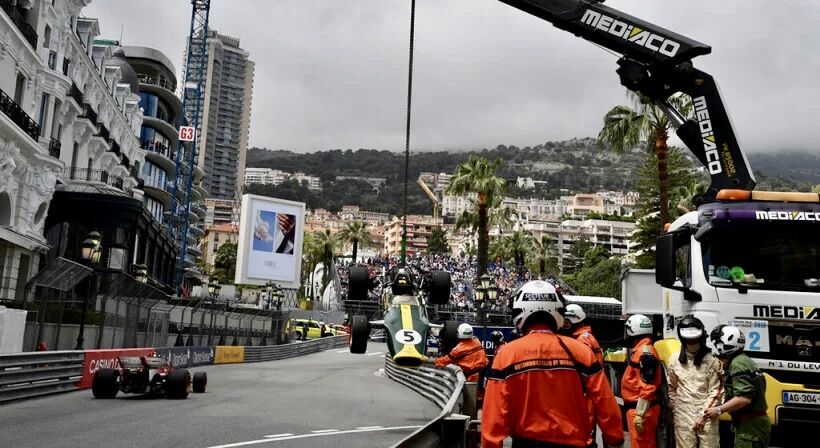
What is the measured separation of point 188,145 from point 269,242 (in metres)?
37.7

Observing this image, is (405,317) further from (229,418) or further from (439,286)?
(229,418)

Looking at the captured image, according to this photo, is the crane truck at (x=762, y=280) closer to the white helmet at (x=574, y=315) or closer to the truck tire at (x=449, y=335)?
the white helmet at (x=574, y=315)

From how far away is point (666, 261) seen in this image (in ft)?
32.1

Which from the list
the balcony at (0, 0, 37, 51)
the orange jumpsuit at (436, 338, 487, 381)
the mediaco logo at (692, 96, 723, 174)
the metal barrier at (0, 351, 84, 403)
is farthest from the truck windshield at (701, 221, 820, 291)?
the balcony at (0, 0, 37, 51)

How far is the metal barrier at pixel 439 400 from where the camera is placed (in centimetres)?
648

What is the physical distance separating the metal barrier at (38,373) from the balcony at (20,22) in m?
15.3

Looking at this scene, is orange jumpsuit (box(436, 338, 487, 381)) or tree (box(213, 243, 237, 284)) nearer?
orange jumpsuit (box(436, 338, 487, 381))

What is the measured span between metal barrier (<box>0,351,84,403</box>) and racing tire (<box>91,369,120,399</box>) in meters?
1.09

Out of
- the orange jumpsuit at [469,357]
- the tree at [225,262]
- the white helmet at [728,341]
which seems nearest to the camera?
the white helmet at [728,341]

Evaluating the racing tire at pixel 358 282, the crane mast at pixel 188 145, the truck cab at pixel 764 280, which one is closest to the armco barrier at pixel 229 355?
the racing tire at pixel 358 282

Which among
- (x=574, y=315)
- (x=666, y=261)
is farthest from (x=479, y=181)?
(x=666, y=261)

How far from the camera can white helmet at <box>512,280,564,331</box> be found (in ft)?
16.8

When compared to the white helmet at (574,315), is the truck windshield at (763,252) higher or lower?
higher

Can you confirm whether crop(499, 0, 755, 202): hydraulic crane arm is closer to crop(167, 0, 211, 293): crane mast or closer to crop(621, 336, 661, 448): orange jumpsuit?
crop(621, 336, 661, 448): orange jumpsuit
